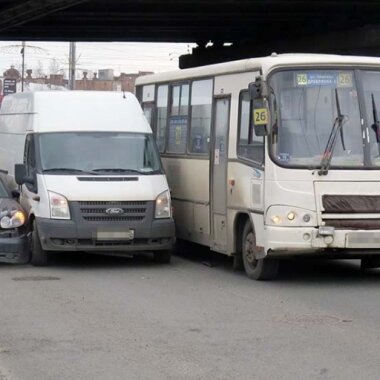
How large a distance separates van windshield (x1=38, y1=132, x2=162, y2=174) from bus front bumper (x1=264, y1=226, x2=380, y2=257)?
2.96m

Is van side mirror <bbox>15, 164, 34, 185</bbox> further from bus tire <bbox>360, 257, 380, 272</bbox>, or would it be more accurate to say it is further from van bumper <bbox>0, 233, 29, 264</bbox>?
bus tire <bbox>360, 257, 380, 272</bbox>

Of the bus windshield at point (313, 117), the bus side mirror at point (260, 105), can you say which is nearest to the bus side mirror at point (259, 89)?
the bus side mirror at point (260, 105)

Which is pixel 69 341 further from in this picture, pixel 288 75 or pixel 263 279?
pixel 288 75

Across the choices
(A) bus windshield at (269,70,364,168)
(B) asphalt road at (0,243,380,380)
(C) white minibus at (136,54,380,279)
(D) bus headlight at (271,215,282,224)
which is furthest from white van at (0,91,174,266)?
(A) bus windshield at (269,70,364,168)

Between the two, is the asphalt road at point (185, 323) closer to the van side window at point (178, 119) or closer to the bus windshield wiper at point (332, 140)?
the bus windshield wiper at point (332, 140)

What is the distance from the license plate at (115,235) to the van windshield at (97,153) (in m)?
1.01

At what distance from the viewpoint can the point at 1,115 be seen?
15680 millimetres

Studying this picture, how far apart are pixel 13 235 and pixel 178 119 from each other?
3479 mm

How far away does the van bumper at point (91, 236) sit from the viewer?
11.2 metres

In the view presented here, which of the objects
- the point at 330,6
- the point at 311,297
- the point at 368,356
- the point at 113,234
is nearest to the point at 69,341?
the point at 368,356

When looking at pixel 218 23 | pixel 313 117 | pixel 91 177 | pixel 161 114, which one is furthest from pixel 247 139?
pixel 218 23

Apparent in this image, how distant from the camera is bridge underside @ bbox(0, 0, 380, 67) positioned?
97.3ft

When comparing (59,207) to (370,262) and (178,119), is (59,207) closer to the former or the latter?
(178,119)

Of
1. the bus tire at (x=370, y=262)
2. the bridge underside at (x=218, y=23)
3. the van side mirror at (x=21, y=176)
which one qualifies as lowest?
the bus tire at (x=370, y=262)
